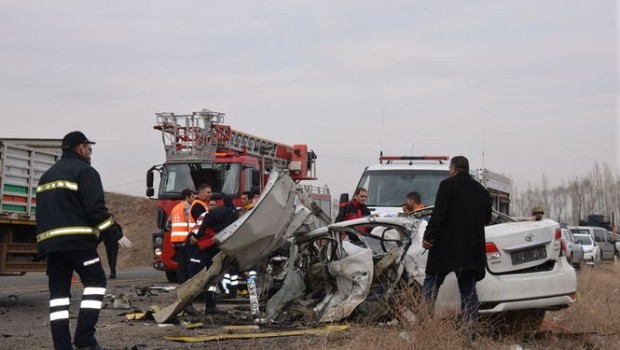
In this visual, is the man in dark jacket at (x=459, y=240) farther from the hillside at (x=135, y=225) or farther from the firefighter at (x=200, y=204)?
the hillside at (x=135, y=225)

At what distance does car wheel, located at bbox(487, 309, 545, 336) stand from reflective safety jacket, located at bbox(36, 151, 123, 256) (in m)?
4.04

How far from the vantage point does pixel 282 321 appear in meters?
9.34

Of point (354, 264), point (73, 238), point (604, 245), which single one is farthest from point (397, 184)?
point (604, 245)

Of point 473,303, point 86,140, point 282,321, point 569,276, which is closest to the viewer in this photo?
point 86,140

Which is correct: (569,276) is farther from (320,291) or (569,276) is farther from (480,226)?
(320,291)

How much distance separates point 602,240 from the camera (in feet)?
116

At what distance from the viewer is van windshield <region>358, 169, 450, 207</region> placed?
1391 cm

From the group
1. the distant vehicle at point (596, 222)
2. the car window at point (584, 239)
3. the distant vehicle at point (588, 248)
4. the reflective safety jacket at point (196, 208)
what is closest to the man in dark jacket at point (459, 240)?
the reflective safety jacket at point (196, 208)

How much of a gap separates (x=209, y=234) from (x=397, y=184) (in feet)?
14.2

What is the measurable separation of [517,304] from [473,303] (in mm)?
515

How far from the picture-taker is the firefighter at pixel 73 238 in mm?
6871

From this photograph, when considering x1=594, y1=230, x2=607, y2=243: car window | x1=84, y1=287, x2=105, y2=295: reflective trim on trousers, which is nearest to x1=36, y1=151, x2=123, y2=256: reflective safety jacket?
x1=84, y1=287, x2=105, y2=295: reflective trim on trousers

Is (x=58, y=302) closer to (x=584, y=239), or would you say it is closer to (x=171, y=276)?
(x=171, y=276)

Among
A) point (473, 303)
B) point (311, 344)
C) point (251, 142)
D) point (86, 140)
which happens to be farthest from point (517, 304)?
point (251, 142)
